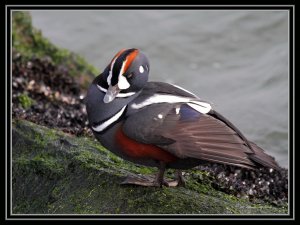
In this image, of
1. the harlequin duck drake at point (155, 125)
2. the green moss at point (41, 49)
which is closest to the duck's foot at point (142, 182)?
the harlequin duck drake at point (155, 125)

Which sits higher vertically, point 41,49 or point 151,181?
point 41,49

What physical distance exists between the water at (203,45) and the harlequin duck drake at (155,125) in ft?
17.0

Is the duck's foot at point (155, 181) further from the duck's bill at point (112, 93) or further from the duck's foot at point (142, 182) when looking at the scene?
the duck's bill at point (112, 93)

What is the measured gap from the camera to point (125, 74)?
16.9 ft

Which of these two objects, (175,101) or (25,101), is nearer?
(175,101)

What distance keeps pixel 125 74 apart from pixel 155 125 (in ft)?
1.65

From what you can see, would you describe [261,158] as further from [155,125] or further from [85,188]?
[85,188]

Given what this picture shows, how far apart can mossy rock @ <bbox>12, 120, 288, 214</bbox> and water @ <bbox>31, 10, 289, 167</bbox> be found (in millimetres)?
4810

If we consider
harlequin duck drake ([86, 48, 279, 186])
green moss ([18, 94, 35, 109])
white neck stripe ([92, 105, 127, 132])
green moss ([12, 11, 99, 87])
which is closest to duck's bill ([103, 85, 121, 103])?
harlequin duck drake ([86, 48, 279, 186])

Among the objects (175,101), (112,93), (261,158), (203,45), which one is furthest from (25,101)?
(203,45)

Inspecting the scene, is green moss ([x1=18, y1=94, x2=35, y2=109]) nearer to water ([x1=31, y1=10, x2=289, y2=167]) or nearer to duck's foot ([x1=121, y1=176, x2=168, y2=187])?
duck's foot ([x1=121, y1=176, x2=168, y2=187])

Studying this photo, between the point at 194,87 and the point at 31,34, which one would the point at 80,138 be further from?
the point at 194,87

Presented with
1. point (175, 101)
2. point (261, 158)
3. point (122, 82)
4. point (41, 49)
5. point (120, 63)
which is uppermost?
point (41, 49)

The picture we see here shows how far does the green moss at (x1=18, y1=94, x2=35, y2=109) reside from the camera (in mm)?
6991
